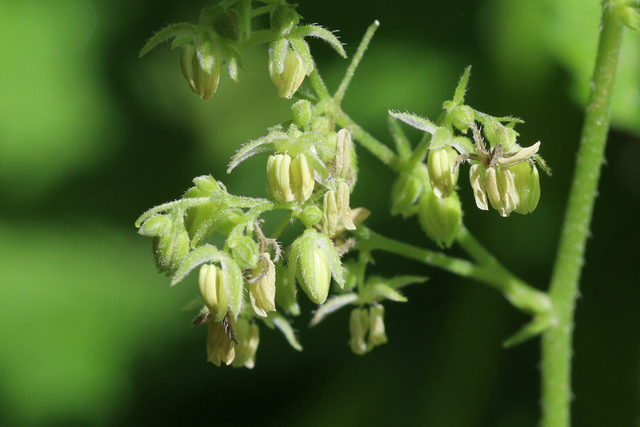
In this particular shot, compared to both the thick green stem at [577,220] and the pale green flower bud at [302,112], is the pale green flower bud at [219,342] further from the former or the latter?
the thick green stem at [577,220]

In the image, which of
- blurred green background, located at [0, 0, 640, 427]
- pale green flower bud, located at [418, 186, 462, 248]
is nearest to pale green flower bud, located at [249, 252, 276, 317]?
pale green flower bud, located at [418, 186, 462, 248]

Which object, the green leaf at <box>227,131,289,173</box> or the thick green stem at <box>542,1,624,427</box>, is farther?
the thick green stem at <box>542,1,624,427</box>

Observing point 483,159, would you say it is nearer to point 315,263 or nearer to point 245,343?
point 315,263

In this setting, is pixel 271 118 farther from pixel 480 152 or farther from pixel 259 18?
pixel 480 152

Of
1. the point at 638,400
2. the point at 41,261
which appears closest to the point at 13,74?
the point at 41,261

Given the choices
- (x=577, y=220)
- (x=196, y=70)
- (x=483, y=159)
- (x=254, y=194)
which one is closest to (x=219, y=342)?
(x=196, y=70)

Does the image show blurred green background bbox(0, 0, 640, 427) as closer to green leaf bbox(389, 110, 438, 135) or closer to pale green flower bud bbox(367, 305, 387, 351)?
pale green flower bud bbox(367, 305, 387, 351)

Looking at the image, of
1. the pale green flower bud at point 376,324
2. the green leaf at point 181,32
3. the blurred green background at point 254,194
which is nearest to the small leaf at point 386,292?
the pale green flower bud at point 376,324
